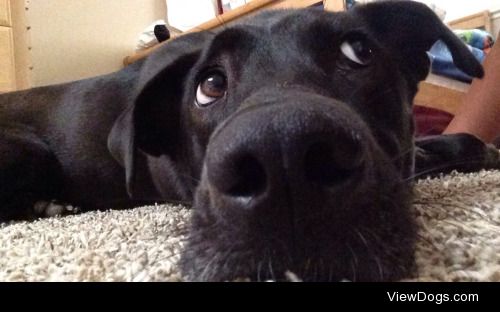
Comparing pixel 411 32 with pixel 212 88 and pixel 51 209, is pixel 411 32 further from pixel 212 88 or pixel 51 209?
pixel 51 209

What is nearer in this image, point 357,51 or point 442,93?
point 357,51

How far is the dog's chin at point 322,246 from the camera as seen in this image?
2.12 ft

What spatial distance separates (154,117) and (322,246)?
2.80ft

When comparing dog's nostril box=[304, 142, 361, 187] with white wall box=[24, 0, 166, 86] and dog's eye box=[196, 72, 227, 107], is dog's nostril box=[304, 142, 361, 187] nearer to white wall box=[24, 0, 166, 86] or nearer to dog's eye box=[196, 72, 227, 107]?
dog's eye box=[196, 72, 227, 107]

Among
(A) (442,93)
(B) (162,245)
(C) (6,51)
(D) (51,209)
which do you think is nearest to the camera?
(B) (162,245)

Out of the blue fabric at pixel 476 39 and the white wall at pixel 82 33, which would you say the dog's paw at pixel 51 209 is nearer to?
the white wall at pixel 82 33

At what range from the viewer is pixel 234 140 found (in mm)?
635

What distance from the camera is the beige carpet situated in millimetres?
737

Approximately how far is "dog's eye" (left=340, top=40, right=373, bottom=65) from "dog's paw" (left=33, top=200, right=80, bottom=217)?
1.25 metres

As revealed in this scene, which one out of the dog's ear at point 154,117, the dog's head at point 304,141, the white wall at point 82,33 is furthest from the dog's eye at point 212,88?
the white wall at point 82,33
